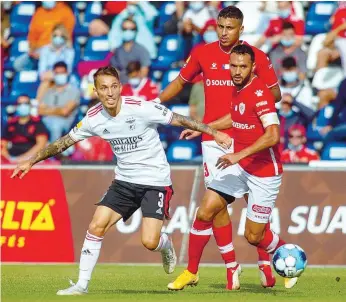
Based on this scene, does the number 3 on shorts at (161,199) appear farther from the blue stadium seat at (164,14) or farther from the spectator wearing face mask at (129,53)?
the blue stadium seat at (164,14)

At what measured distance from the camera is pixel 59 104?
59.5 feet

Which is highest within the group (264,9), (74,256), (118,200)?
(264,9)

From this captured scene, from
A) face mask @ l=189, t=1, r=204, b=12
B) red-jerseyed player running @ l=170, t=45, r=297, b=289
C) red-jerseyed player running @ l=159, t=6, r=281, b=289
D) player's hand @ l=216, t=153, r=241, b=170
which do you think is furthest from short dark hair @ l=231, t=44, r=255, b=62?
face mask @ l=189, t=1, r=204, b=12

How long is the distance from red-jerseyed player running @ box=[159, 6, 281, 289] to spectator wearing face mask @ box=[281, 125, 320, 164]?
5.26m

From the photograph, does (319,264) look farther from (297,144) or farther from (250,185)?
(250,185)

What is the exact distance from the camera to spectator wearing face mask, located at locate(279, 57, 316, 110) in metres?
17.3

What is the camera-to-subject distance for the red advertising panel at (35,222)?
46.9 ft

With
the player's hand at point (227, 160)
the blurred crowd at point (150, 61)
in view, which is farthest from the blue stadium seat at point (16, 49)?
the player's hand at point (227, 160)

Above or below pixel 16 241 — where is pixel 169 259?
above

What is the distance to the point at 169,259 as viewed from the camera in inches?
433

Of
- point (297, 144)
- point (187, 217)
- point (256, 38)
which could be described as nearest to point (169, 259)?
point (187, 217)

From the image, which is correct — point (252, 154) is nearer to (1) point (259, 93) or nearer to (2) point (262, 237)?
(1) point (259, 93)

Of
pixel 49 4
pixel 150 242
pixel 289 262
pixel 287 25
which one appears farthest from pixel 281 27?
pixel 150 242

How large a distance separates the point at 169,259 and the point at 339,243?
3796 mm
